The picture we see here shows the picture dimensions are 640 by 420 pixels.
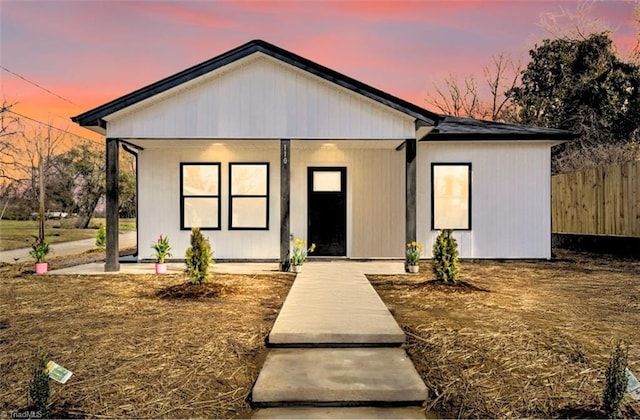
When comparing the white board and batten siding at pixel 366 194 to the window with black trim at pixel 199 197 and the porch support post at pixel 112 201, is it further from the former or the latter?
the porch support post at pixel 112 201

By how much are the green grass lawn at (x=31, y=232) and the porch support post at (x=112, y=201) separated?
6.43 meters

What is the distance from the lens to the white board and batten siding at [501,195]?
11984 mm

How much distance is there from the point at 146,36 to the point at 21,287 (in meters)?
10.7

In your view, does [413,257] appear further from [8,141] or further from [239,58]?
[8,141]

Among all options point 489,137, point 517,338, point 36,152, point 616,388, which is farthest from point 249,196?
point 36,152

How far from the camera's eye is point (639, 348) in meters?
4.62

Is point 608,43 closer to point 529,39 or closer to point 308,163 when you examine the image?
point 529,39

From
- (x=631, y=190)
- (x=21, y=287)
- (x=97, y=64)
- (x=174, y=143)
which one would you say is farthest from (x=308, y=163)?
(x=97, y=64)

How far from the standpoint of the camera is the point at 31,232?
22.4 meters

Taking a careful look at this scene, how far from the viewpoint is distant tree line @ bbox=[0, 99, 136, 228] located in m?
24.5

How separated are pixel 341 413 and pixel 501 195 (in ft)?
32.1

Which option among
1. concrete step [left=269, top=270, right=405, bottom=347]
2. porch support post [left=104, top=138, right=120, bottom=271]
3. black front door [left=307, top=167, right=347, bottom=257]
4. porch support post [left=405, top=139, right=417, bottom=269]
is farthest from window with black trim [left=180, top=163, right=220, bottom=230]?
porch support post [left=405, top=139, right=417, bottom=269]

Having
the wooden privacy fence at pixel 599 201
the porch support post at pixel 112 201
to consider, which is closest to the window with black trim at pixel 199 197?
the porch support post at pixel 112 201

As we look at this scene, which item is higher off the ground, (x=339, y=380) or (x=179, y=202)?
(x=179, y=202)
